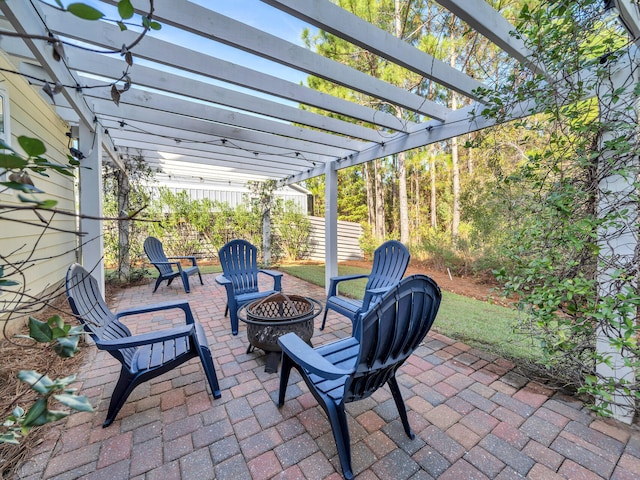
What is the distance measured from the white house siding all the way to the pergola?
31 centimetres

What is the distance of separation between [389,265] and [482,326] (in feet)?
4.47

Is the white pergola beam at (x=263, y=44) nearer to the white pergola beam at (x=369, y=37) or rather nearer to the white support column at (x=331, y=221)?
the white pergola beam at (x=369, y=37)

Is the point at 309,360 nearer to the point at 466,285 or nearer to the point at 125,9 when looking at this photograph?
the point at 125,9

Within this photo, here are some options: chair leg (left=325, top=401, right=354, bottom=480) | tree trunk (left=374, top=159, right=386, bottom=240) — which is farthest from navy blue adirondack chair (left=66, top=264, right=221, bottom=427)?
tree trunk (left=374, top=159, right=386, bottom=240)

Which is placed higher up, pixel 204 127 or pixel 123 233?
pixel 204 127

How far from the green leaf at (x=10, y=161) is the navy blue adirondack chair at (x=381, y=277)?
8.57ft

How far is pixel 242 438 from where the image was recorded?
169cm

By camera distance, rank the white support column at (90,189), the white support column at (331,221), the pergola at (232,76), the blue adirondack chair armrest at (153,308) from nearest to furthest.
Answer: the pergola at (232,76)
the blue adirondack chair armrest at (153,308)
the white support column at (90,189)
the white support column at (331,221)

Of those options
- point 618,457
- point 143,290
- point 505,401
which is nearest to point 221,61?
point 505,401

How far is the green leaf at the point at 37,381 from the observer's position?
1.99 ft

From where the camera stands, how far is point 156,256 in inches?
202

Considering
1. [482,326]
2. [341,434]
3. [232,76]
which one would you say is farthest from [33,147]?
[482,326]

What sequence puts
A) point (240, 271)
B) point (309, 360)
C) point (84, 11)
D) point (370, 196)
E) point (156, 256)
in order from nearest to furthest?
point (84, 11) < point (309, 360) < point (240, 271) < point (156, 256) < point (370, 196)

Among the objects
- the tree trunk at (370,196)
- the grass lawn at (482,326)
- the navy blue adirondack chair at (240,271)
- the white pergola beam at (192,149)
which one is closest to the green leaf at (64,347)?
the navy blue adirondack chair at (240,271)
